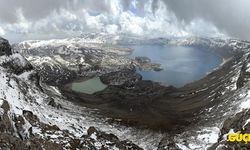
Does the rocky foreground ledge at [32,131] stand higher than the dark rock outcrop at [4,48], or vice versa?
the dark rock outcrop at [4,48]

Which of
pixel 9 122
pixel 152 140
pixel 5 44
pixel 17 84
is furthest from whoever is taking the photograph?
pixel 5 44

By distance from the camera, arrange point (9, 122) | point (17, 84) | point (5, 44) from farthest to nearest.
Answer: point (5, 44) < point (17, 84) < point (9, 122)

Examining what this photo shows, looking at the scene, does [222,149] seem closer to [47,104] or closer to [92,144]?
[92,144]

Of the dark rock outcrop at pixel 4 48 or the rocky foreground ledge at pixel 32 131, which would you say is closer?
the rocky foreground ledge at pixel 32 131

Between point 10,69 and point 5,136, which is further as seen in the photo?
point 10,69

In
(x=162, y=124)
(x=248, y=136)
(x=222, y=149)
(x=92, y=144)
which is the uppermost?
(x=162, y=124)

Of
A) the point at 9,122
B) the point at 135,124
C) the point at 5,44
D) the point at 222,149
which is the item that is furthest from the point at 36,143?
the point at 5,44

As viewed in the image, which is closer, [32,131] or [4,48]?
[32,131]

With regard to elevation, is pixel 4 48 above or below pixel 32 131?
above

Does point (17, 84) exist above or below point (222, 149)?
above

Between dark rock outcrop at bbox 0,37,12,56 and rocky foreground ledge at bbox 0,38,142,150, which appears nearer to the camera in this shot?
rocky foreground ledge at bbox 0,38,142,150

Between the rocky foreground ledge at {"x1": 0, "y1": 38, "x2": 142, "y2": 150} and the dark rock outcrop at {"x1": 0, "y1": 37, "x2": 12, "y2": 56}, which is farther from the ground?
the dark rock outcrop at {"x1": 0, "y1": 37, "x2": 12, "y2": 56}
